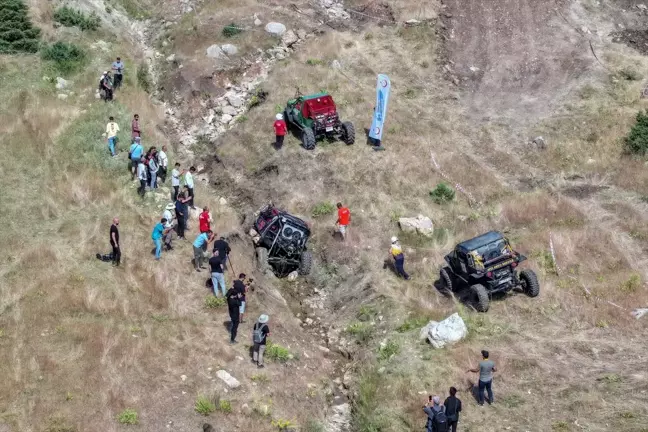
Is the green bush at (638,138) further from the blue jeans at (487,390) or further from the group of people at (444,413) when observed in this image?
the group of people at (444,413)

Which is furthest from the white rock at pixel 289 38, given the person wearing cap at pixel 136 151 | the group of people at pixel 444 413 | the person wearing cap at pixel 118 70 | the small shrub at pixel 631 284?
the group of people at pixel 444 413

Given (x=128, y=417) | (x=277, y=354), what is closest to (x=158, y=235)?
(x=277, y=354)

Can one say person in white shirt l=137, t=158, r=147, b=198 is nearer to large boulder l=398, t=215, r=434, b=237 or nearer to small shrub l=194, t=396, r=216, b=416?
large boulder l=398, t=215, r=434, b=237

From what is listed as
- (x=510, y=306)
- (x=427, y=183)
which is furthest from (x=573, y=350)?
(x=427, y=183)

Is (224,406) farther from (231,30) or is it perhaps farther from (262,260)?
(231,30)

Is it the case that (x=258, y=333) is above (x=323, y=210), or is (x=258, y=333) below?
above

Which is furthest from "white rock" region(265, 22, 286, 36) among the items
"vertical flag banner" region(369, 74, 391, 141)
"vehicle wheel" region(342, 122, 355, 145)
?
"vertical flag banner" region(369, 74, 391, 141)

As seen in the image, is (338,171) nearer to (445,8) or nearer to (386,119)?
(386,119)
